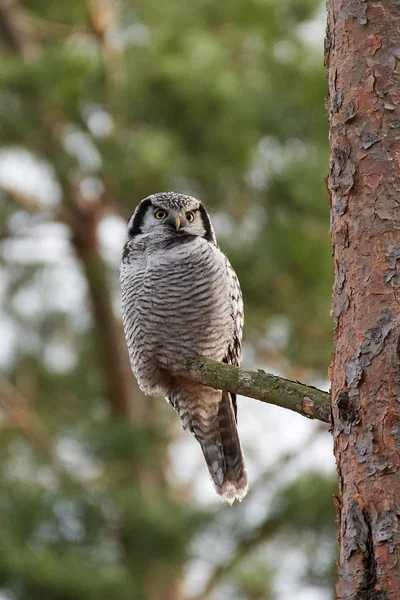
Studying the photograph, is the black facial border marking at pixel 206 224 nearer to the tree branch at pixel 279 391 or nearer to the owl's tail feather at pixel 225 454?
the owl's tail feather at pixel 225 454

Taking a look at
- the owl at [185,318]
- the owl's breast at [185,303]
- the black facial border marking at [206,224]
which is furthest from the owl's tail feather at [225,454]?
the black facial border marking at [206,224]

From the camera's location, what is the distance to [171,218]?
12.1 feet

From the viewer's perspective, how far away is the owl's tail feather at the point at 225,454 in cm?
355

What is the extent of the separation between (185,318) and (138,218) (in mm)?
531

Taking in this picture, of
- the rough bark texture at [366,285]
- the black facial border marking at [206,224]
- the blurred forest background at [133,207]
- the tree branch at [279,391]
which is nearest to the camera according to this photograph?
the rough bark texture at [366,285]

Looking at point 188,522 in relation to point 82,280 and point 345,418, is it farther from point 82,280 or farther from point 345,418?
point 345,418

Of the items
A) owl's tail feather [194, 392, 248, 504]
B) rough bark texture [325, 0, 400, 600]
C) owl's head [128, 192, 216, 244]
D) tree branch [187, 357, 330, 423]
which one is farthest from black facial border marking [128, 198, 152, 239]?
rough bark texture [325, 0, 400, 600]

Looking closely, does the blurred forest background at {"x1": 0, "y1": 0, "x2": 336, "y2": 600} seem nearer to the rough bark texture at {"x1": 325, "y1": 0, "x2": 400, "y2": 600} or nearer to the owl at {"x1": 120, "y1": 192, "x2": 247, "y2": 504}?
the owl at {"x1": 120, "y1": 192, "x2": 247, "y2": 504}

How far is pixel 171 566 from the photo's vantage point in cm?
609

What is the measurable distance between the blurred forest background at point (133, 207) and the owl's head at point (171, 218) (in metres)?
2.24

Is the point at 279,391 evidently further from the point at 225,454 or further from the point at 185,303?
the point at 225,454

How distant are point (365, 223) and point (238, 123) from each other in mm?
4327

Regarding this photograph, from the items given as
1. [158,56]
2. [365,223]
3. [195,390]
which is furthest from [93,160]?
[365,223]

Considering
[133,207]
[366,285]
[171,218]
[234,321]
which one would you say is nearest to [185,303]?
[234,321]
